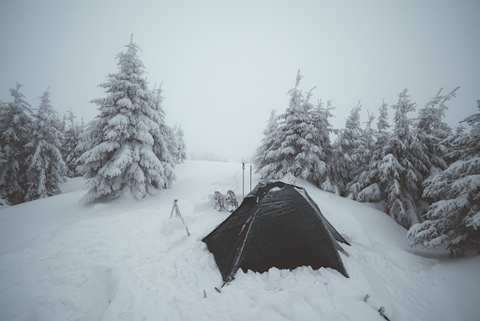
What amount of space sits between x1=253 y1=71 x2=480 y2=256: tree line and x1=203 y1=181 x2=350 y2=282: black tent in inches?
136

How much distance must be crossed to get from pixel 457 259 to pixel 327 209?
380 centimetres

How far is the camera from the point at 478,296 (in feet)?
12.4

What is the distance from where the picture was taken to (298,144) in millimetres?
11195

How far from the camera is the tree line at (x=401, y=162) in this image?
505 centimetres

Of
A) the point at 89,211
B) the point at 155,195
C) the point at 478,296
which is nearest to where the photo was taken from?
the point at 478,296

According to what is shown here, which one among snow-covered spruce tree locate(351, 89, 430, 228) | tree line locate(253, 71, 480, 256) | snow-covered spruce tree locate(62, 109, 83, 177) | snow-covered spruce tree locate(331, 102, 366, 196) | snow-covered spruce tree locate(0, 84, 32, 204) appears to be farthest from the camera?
snow-covered spruce tree locate(62, 109, 83, 177)

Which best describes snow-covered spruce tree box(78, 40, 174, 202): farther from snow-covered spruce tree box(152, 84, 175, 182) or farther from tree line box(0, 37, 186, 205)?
snow-covered spruce tree box(152, 84, 175, 182)

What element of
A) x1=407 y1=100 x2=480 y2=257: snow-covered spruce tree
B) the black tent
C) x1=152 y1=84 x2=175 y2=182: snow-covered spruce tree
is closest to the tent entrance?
the black tent

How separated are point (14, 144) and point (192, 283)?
828 inches

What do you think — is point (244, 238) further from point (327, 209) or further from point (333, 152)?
point (333, 152)

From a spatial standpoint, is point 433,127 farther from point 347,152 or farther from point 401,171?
point 347,152

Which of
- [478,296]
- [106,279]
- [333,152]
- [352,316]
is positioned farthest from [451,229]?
[106,279]

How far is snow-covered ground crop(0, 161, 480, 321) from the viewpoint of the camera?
3.42 metres

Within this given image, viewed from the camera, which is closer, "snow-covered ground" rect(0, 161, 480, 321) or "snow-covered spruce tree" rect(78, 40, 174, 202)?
"snow-covered ground" rect(0, 161, 480, 321)
